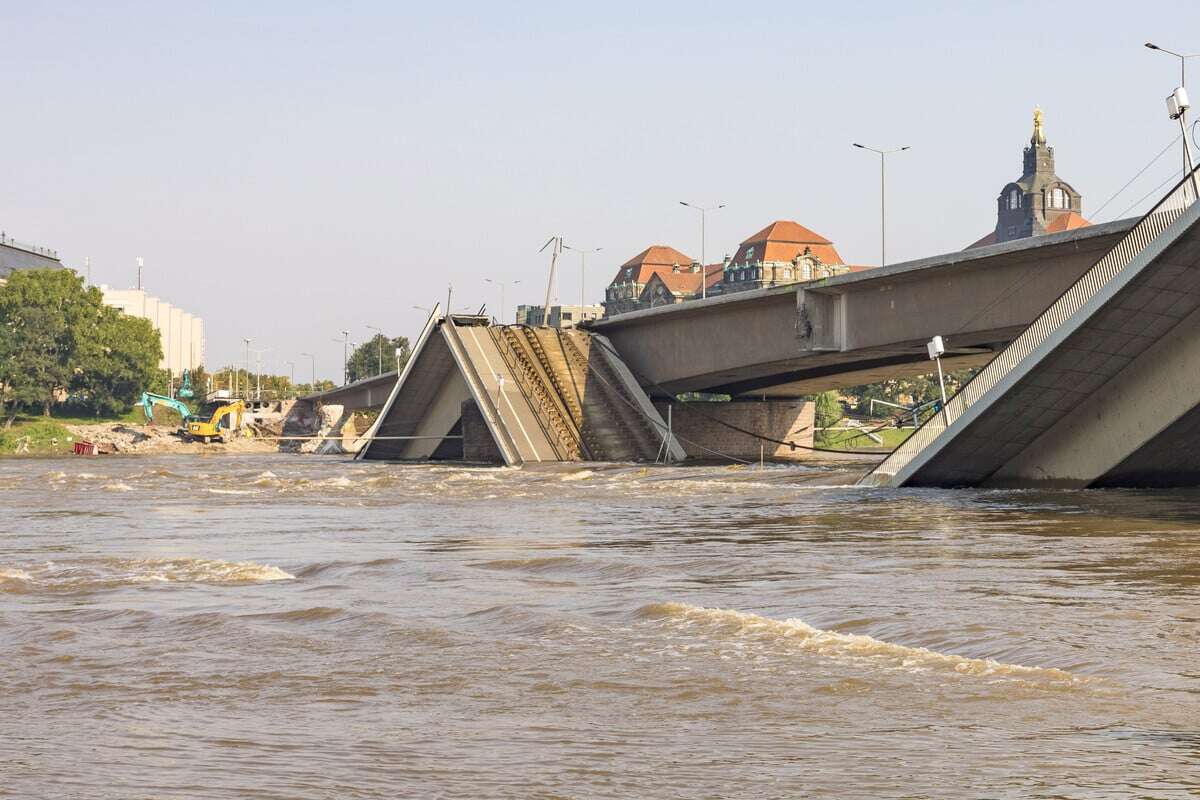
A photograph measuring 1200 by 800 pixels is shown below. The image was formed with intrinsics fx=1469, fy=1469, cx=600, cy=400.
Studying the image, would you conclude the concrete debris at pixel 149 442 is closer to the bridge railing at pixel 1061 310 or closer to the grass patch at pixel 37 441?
the grass patch at pixel 37 441

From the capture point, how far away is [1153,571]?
56.5 ft

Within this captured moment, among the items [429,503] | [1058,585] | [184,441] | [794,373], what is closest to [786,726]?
[1058,585]

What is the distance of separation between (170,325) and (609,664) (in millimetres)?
166654

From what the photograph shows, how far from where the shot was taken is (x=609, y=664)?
11039 millimetres

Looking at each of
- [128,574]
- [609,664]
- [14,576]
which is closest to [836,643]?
[609,664]

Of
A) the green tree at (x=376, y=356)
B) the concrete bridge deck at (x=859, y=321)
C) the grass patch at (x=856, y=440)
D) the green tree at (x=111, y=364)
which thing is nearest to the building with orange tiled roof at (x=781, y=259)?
the green tree at (x=376, y=356)

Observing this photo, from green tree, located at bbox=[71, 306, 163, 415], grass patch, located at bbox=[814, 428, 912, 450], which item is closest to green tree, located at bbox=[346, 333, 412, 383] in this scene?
green tree, located at bbox=[71, 306, 163, 415]

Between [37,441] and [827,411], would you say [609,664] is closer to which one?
[827,411]

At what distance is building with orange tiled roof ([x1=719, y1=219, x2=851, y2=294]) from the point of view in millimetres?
187750

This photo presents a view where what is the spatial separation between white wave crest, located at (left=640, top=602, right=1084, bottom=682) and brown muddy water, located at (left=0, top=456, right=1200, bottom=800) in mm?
43

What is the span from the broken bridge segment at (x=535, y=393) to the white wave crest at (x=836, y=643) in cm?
4107

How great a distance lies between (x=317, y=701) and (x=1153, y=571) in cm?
1129

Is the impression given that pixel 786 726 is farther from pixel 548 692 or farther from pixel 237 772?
pixel 237 772

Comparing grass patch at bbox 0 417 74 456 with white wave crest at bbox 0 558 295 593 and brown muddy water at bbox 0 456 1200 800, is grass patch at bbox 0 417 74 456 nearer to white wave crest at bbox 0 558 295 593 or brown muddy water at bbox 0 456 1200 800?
brown muddy water at bbox 0 456 1200 800
